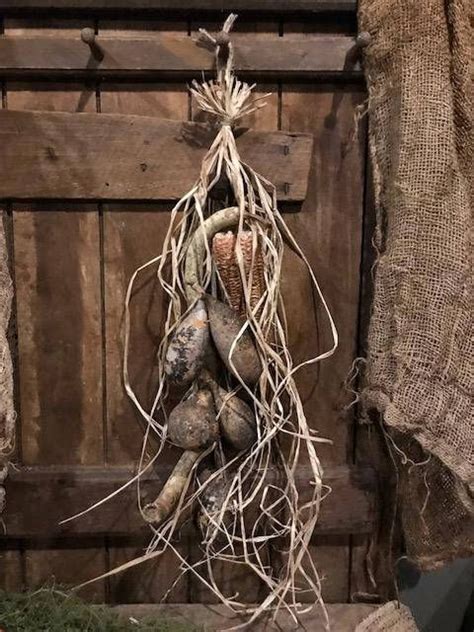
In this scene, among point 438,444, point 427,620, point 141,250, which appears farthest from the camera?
point 427,620

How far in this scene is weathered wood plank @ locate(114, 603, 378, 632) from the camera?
98cm

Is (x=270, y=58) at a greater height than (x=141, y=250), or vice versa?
(x=270, y=58)

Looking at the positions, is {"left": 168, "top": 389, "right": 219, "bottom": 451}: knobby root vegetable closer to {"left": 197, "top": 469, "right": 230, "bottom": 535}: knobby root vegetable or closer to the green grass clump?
{"left": 197, "top": 469, "right": 230, "bottom": 535}: knobby root vegetable

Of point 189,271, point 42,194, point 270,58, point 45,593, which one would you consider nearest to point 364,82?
point 270,58

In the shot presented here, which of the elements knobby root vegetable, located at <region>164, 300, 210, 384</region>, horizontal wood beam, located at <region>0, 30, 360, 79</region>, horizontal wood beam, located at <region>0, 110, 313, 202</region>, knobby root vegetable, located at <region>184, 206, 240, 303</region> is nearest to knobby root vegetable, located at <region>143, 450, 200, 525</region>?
knobby root vegetable, located at <region>164, 300, 210, 384</region>

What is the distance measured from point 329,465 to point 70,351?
1.32 feet

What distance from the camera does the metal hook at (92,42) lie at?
85 centimetres

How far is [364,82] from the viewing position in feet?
3.10

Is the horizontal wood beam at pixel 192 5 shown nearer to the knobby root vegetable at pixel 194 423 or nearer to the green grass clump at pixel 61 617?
the knobby root vegetable at pixel 194 423

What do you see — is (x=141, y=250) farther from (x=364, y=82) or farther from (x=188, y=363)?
(x=364, y=82)

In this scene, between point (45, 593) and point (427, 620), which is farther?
point (427, 620)

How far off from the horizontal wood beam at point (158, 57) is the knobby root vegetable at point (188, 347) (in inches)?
12.6

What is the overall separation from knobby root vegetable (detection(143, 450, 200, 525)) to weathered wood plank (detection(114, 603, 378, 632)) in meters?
0.15

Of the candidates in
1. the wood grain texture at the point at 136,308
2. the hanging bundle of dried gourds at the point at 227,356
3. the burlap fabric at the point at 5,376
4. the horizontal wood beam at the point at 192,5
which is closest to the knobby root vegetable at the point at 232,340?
the hanging bundle of dried gourds at the point at 227,356
